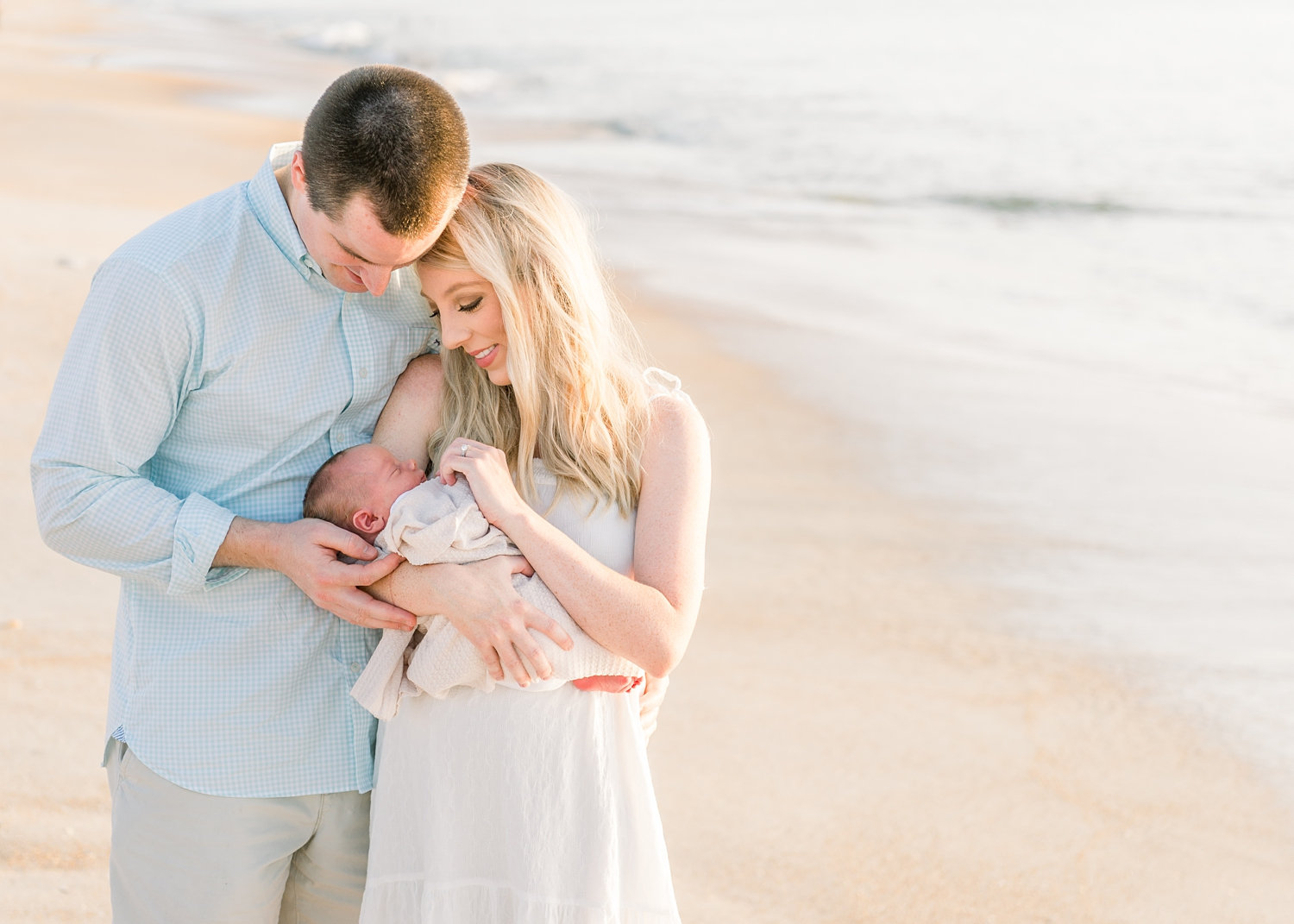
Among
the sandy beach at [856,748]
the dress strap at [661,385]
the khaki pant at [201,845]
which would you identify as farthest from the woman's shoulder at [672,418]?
the sandy beach at [856,748]

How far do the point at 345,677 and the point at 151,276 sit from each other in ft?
2.72

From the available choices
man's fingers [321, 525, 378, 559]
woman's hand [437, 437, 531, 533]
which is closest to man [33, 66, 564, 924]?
man's fingers [321, 525, 378, 559]

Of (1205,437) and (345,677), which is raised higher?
(345,677)

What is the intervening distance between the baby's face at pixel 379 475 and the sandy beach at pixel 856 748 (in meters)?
1.87

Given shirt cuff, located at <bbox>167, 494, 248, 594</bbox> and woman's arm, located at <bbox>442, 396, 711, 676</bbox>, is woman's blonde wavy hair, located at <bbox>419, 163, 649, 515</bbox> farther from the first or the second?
shirt cuff, located at <bbox>167, 494, 248, 594</bbox>

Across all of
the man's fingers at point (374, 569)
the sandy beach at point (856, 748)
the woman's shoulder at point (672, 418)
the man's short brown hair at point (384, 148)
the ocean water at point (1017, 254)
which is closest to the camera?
the man's short brown hair at point (384, 148)

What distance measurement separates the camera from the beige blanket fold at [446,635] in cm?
240

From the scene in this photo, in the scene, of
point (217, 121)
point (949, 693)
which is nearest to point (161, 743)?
point (949, 693)

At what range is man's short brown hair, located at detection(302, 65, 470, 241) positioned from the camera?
2.23 m

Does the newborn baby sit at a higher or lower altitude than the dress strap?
lower

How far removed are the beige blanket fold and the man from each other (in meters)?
0.04

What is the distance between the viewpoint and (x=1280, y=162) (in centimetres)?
1962

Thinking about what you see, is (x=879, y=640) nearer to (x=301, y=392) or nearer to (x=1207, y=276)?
(x=301, y=392)

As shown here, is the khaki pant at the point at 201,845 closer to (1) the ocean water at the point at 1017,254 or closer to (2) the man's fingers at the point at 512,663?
(2) the man's fingers at the point at 512,663
